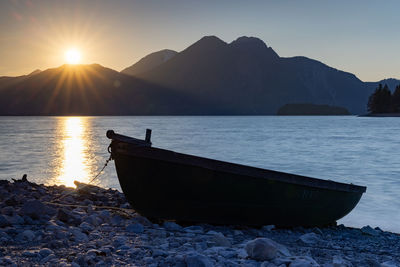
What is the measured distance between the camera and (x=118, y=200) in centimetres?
1041

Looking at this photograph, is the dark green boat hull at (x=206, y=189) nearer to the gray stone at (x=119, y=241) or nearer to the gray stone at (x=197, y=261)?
the gray stone at (x=119, y=241)

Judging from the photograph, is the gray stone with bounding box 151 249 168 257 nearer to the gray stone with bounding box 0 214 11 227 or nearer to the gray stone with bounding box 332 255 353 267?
the gray stone with bounding box 332 255 353 267

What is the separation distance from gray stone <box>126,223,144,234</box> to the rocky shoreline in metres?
0.02

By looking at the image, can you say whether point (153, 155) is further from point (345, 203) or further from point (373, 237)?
point (373, 237)

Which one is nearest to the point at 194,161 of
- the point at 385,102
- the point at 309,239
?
the point at 309,239

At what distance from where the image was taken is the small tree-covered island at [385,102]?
131000 mm

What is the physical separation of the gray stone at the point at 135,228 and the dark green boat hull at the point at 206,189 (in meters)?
0.55

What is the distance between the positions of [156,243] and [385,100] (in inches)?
5735

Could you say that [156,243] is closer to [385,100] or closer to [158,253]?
[158,253]

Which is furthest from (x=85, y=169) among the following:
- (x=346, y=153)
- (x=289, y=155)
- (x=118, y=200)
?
(x=346, y=153)

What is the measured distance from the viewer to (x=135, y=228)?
7.08m

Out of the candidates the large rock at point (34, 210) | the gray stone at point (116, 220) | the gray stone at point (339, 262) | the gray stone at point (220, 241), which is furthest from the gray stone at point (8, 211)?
the gray stone at point (339, 262)

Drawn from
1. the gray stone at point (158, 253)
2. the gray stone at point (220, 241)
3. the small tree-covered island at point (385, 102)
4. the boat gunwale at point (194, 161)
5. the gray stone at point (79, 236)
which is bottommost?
the gray stone at point (79, 236)

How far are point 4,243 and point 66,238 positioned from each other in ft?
2.90
